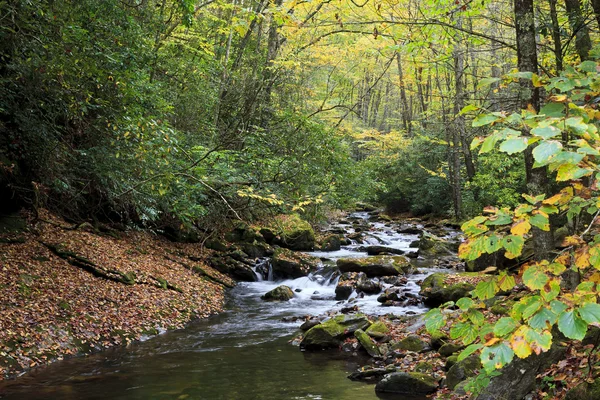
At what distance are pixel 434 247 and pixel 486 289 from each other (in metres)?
14.7

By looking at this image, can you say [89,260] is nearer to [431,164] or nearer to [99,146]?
[99,146]

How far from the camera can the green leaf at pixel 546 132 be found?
6.30 feet

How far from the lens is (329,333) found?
27.7 feet

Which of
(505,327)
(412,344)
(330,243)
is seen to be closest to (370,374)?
(412,344)

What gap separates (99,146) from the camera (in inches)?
354

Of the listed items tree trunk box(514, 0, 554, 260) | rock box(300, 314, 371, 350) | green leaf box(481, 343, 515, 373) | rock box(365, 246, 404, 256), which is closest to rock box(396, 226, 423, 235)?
rock box(365, 246, 404, 256)

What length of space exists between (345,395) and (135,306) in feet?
17.9

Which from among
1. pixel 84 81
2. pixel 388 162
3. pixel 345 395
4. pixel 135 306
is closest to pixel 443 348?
pixel 345 395

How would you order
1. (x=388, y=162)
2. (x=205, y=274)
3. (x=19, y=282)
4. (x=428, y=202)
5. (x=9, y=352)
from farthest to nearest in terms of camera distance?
(x=388, y=162), (x=428, y=202), (x=205, y=274), (x=19, y=282), (x=9, y=352)

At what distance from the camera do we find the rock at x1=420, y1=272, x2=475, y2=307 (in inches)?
382

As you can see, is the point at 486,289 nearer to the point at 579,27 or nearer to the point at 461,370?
the point at 461,370

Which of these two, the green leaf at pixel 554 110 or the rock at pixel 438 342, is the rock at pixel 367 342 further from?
the green leaf at pixel 554 110

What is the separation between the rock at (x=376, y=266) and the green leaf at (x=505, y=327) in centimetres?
1127

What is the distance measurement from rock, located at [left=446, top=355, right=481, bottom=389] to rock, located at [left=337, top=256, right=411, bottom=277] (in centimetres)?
739
